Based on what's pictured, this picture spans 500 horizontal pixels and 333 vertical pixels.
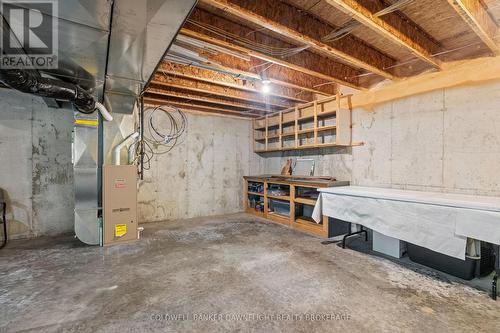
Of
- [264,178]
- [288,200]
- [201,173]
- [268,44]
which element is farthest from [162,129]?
[268,44]

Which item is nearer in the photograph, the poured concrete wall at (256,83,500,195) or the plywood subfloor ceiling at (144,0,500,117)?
the plywood subfloor ceiling at (144,0,500,117)

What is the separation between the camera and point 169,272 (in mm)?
2441

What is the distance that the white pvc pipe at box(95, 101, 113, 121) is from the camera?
3.12m

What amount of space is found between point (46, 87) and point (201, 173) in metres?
3.09

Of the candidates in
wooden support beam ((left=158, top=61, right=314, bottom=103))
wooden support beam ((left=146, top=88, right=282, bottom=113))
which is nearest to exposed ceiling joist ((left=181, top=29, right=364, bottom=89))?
wooden support beam ((left=158, top=61, right=314, bottom=103))

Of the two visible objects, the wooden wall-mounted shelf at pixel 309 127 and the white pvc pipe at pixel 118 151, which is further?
the wooden wall-mounted shelf at pixel 309 127

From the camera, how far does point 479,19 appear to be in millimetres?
2010

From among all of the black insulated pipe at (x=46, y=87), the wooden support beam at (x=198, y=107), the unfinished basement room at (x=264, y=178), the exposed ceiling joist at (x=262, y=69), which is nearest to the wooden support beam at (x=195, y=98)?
the unfinished basement room at (x=264, y=178)

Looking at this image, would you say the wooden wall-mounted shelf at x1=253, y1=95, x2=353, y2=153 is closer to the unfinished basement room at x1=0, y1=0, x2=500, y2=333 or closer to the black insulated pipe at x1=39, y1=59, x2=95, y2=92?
the unfinished basement room at x1=0, y1=0, x2=500, y2=333

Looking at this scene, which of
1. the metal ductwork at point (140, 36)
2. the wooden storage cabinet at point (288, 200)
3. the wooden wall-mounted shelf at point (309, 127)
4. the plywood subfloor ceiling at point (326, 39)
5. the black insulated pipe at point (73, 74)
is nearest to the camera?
the metal ductwork at point (140, 36)

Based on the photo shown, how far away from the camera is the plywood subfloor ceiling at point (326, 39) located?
1.95 metres

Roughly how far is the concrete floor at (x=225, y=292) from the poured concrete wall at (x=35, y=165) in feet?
2.25

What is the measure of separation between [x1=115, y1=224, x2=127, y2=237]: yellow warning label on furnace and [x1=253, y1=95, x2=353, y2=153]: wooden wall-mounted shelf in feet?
10.6

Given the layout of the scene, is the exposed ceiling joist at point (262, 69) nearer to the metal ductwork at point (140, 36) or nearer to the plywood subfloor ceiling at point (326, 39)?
the plywood subfloor ceiling at point (326, 39)
